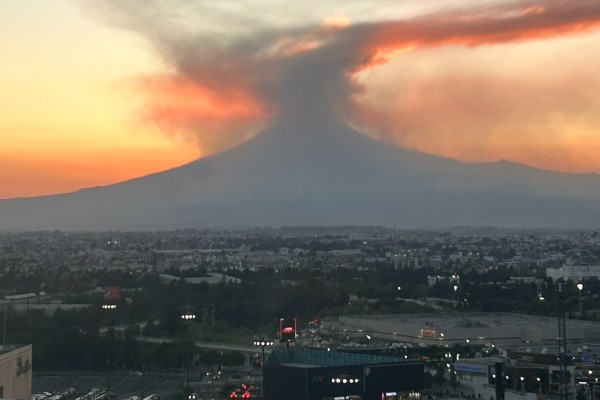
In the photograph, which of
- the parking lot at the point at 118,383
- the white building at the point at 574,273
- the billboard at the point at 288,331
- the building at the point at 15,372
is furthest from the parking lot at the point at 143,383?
the white building at the point at 574,273

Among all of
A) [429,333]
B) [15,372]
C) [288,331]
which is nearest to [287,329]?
[288,331]

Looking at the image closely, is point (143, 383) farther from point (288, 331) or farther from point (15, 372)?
point (15, 372)

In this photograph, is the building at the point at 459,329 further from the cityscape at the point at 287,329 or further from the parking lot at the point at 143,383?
the parking lot at the point at 143,383

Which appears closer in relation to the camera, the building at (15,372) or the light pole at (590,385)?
the building at (15,372)

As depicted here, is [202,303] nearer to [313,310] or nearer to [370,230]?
[313,310]

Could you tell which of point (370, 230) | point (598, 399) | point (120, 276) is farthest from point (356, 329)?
point (370, 230)
